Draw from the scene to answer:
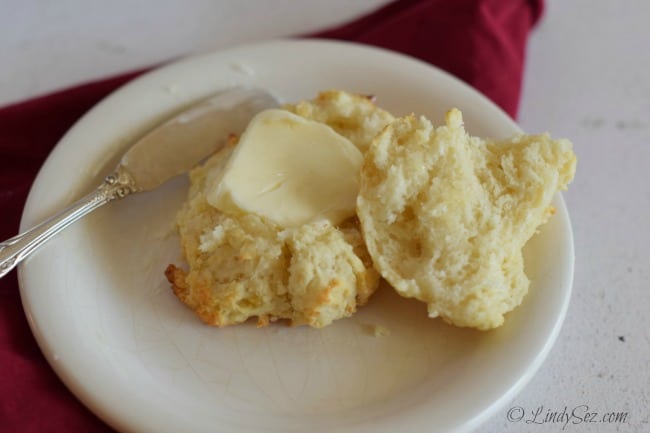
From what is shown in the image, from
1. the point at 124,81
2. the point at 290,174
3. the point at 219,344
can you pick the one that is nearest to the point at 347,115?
the point at 290,174

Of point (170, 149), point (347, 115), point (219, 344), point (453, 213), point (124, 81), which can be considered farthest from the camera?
point (124, 81)

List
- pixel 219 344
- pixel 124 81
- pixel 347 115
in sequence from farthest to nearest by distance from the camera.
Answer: pixel 124 81, pixel 347 115, pixel 219 344

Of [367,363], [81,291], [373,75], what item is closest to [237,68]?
[373,75]

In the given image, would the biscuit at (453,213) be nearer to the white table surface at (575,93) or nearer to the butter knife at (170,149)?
the white table surface at (575,93)

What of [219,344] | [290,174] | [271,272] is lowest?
[219,344]

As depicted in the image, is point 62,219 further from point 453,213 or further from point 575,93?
point 575,93

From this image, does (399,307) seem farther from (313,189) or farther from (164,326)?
Result: (164,326)

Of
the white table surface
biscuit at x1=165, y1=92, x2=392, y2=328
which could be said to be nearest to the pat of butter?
biscuit at x1=165, y1=92, x2=392, y2=328
